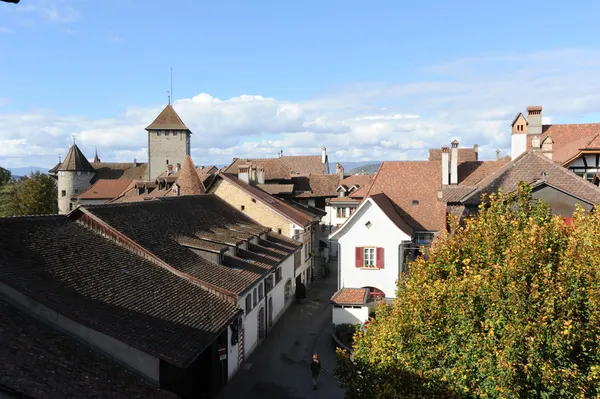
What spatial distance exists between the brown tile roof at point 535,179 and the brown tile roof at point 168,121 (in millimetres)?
58667

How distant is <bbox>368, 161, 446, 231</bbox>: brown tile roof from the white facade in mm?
3181

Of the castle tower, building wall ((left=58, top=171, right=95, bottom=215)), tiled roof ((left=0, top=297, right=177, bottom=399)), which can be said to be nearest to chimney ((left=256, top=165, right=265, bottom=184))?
tiled roof ((left=0, top=297, right=177, bottom=399))

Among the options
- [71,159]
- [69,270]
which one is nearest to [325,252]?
[69,270]

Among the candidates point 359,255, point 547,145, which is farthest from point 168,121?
point 547,145

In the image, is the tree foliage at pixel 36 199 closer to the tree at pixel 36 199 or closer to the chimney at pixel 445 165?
the tree at pixel 36 199

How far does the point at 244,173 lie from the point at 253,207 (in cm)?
647

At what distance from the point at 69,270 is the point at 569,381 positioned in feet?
52.3

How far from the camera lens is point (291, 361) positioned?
25875mm

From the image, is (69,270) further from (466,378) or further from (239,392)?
(466,378)

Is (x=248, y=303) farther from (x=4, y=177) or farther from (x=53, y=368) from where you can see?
(x=4, y=177)

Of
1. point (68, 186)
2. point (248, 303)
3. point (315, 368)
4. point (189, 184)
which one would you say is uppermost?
point (189, 184)

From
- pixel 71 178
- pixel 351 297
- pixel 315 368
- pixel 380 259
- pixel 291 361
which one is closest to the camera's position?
pixel 315 368

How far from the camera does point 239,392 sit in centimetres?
2180

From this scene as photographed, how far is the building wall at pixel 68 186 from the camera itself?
84.4 metres
